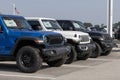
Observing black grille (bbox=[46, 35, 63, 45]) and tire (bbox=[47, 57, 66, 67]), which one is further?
tire (bbox=[47, 57, 66, 67])

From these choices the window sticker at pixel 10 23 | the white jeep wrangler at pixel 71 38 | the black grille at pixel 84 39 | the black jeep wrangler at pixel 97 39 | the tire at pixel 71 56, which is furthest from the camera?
the black jeep wrangler at pixel 97 39

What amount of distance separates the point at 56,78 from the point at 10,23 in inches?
128

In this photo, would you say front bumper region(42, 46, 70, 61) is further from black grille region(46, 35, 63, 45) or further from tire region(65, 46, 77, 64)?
tire region(65, 46, 77, 64)

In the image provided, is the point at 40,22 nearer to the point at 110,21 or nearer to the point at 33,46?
the point at 33,46

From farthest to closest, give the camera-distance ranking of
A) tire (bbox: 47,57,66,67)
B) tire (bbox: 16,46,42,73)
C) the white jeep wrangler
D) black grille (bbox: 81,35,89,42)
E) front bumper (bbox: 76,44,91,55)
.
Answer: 1. black grille (bbox: 81,35,89,42)
2. front bumper (bbox: 76,44,91,55)
3. the white jeep wrangler
4. tire (bbox: 47,57,66,67)
5. tire (bbox: 16,46,42,73)

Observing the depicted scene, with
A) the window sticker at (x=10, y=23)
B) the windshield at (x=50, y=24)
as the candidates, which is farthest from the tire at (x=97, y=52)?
the window sticker at (x=10, y=23)

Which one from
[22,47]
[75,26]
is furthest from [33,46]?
[75,26]

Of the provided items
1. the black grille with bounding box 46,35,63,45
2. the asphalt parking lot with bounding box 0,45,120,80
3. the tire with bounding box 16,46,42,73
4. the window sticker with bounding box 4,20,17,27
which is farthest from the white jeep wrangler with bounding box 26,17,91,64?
the tire with bounding box 16,46,42,73

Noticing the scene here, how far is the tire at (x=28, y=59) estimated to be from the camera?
1303 cm

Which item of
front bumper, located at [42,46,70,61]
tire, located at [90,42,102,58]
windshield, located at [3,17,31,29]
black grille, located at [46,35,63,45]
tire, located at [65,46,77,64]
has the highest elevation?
windshield, located at [3,17,31,29]

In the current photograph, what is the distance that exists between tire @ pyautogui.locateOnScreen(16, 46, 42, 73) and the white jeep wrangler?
3.09 m

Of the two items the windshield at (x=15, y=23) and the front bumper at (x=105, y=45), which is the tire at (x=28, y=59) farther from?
the front bumper at (x=105, y=45)

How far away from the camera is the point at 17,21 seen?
14664 mm

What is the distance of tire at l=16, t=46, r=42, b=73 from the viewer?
13034mm
